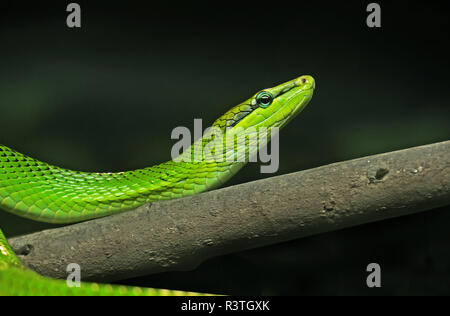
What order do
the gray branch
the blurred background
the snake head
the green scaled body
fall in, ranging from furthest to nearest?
the blurred background < the snake head < the green scaled body < the gray branch

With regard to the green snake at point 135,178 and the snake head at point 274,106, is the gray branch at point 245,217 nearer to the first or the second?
the green snake at point 135,178

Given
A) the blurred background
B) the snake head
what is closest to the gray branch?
the snake head

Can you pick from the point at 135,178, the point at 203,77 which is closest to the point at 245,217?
the point at 135,178

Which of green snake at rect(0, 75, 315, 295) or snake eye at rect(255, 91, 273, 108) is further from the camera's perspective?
snake eye at rect(255, 91, 273, 108)

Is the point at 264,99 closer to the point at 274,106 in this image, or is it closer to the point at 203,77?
the point at 274,106

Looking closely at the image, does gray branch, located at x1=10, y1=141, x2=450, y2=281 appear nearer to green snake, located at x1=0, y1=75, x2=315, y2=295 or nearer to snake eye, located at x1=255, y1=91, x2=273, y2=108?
green snake, located at x1=0, y1=75, x2=315, y2=295
